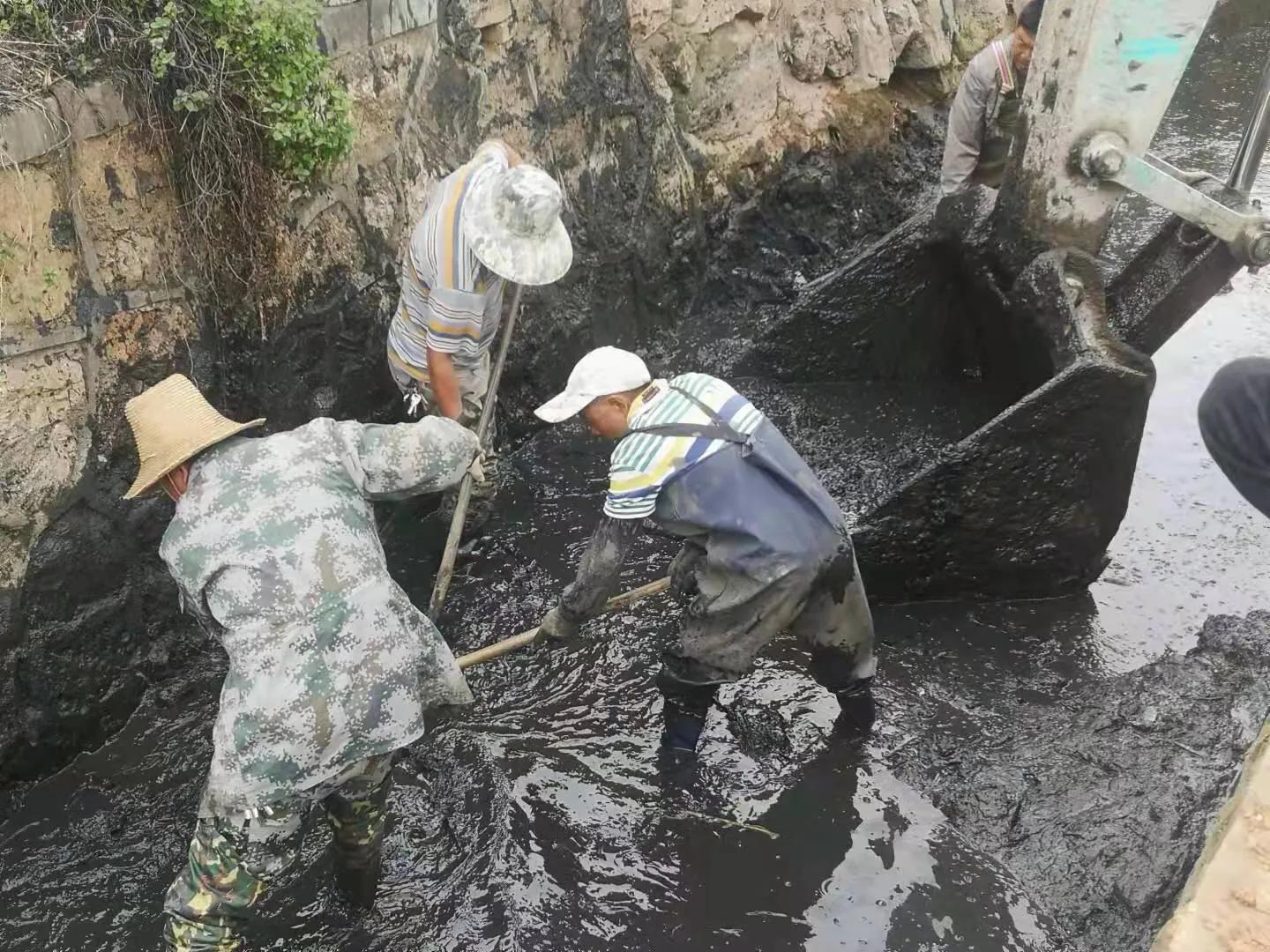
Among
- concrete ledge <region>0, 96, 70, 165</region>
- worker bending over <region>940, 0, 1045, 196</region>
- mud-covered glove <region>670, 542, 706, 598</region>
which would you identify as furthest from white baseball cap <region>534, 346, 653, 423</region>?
worker bending over <region>940, 0, 1045, 196</region>

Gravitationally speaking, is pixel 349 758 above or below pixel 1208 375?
above

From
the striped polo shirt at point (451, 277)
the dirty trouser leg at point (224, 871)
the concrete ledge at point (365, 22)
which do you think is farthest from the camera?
the concrete ledge at point (365, 22)

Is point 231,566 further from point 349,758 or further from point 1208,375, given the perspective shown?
point 1208,375

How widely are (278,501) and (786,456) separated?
1.58m

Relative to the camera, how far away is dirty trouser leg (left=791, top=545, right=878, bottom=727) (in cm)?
348

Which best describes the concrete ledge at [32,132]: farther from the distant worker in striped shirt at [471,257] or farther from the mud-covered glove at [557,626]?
the mud-covered glove at [557,626]

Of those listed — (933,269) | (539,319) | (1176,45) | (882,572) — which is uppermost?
(1176,45)

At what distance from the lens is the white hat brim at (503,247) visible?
12.7 feet

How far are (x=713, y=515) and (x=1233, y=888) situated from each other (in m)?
1.66

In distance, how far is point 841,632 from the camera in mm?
3639

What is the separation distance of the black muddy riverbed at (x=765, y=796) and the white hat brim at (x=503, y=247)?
1.61 metres

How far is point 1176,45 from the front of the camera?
392 cm

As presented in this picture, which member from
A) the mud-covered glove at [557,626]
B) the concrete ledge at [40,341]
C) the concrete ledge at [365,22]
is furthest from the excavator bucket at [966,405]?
the concrete ledge at [40,341]

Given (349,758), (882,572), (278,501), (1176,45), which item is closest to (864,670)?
(882,572)
